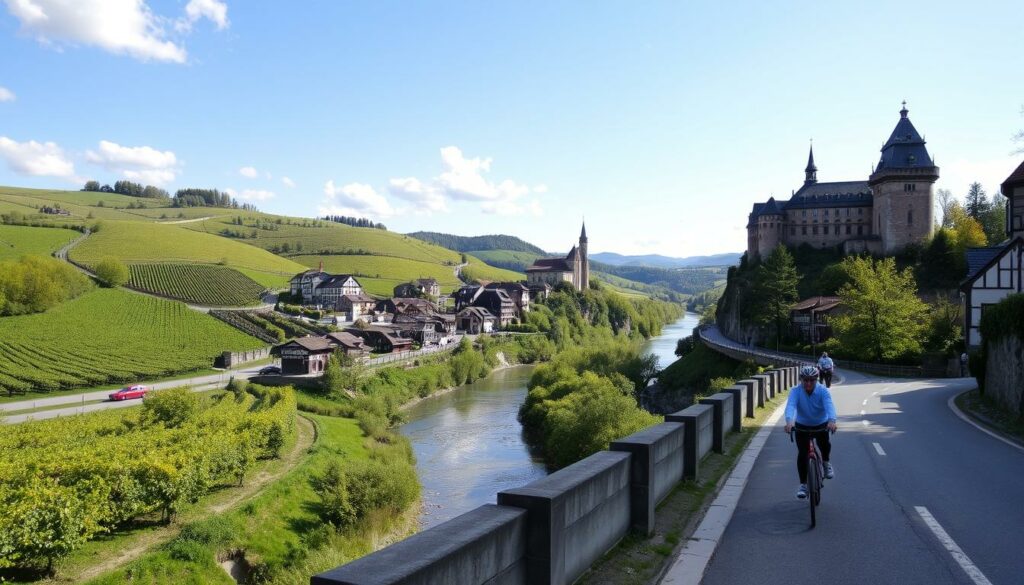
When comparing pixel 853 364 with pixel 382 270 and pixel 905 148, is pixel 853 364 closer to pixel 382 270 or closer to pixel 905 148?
pixel 905 148

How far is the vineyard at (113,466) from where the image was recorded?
17.9m

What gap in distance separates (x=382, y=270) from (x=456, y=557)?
514ft

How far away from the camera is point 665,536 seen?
7.78m

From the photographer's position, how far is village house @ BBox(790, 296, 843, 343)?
59.7 metres

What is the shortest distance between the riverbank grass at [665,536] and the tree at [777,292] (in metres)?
58.2

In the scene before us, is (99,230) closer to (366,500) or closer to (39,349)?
(39,349)

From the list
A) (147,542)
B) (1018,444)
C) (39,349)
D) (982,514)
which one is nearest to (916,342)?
(1018,444)

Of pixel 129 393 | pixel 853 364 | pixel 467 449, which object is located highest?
pixel 853 364

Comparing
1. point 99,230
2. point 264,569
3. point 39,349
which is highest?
point 99,230

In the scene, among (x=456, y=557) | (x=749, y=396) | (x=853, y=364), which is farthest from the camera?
(x=853, y=364)

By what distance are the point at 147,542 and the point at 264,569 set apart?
374 cm

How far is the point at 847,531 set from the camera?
7.99m

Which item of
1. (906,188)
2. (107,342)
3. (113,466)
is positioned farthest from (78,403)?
(906,188)

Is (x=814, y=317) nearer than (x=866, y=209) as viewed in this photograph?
Yes
